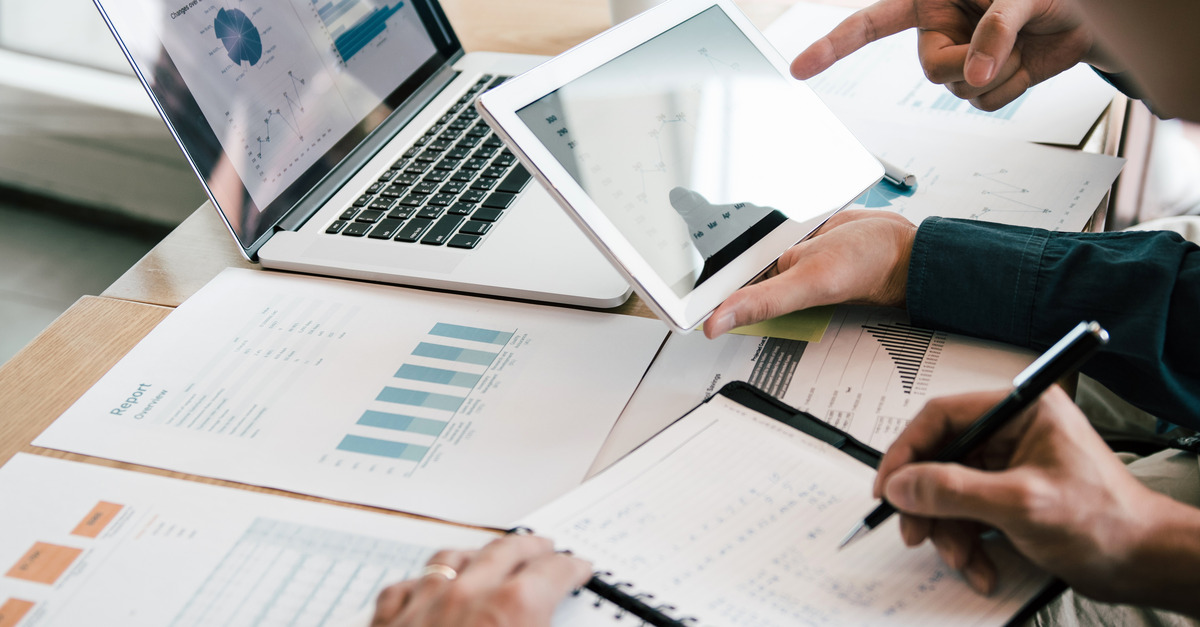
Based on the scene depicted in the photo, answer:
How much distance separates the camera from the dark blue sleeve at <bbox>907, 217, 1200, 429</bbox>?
680 mm

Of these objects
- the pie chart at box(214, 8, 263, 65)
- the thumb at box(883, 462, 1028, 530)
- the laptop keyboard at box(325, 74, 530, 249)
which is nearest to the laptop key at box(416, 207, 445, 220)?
the laptop keyboard at box(325, 74, 530, 249)

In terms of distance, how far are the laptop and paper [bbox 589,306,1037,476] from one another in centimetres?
12

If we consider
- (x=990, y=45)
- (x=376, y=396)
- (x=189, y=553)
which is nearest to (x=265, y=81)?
(x=376, y=396)

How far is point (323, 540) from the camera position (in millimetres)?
619

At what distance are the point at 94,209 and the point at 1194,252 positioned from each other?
2.48 meters

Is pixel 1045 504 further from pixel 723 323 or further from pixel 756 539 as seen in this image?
pixel 723 323

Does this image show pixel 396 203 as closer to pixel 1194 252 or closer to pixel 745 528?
pixel 745 528

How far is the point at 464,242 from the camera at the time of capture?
896 millimetres

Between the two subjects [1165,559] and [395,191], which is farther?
[395,191]

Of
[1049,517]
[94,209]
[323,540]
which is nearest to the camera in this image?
Answer: [1049,517]

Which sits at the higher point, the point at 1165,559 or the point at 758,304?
the point at 758,304

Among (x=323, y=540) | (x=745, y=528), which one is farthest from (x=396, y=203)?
(x=745, y=528)

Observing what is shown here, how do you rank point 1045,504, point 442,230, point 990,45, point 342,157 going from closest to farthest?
point 1045,504 → point 990,45 → point 442,230 → point 342,157

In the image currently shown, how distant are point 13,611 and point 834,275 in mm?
662
